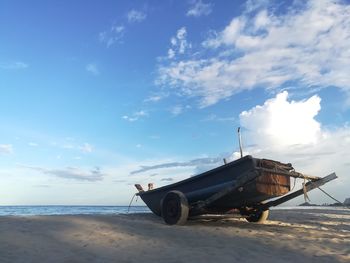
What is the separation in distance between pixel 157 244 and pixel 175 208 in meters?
3.97

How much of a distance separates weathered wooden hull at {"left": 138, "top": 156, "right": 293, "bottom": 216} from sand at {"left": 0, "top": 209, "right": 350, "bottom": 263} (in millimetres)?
1213

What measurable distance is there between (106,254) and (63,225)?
385 cm

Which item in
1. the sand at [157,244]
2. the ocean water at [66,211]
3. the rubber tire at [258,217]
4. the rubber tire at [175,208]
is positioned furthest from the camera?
the ocean water at [66,211]

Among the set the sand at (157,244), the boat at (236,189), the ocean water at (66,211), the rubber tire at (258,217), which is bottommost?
the sand at (157,244)

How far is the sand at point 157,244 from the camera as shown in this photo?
291 inches

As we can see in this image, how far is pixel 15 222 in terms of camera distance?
453 inches

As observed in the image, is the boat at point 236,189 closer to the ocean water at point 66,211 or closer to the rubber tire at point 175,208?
the rubber tire at point 175,208

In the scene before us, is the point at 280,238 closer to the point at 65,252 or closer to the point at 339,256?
the point at 339,256

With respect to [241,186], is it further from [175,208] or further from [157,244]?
[157,244]

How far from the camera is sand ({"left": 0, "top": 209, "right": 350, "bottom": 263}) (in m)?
7.39

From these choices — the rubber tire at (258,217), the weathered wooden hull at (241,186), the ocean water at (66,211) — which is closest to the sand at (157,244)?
the weathered wooden hull at (241,186)

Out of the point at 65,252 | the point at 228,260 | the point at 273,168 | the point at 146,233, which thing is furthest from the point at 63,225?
the point at 273,168

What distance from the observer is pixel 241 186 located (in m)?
11.3

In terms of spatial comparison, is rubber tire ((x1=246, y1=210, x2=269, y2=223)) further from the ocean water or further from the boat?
the ocean water
